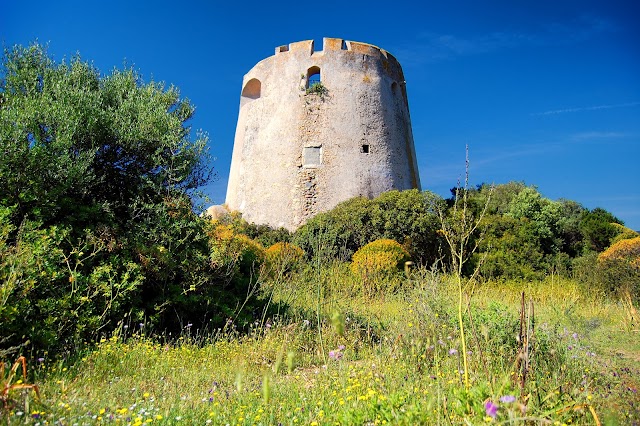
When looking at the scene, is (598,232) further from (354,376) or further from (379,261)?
(354,376)

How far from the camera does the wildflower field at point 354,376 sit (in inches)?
103

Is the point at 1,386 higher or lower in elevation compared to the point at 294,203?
lower

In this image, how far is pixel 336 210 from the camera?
16094 mm

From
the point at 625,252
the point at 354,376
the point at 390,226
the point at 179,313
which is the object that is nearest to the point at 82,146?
the point at 179,313

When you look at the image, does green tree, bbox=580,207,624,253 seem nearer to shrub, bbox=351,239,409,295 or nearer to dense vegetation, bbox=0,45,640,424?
shrub, bbox=351,239,409,295

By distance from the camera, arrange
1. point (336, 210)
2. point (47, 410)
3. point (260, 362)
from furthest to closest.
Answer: point (336, 210) < point (260, 362) < point (47, 410)

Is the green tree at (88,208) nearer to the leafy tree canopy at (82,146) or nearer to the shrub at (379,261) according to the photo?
the leafy tree canopy at (82,146)

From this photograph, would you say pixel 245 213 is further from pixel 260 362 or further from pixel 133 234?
pixel 260 362

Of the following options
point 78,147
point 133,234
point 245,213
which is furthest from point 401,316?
point 245,213

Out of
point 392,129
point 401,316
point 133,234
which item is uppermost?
point 392,129

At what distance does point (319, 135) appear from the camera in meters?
18.2

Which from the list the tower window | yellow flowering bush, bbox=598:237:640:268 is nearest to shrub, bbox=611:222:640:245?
yellow flowering bush, bbox=598:237:640:268

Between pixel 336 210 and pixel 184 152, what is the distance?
377 inches

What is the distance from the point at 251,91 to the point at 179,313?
Answer: 1654 cm
